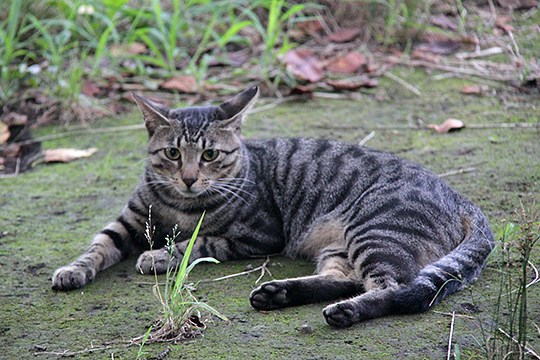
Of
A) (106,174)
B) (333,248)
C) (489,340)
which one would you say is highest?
(489,340)

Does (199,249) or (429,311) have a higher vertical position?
(429,311)

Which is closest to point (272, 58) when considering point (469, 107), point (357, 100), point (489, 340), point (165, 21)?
point (357, 100)

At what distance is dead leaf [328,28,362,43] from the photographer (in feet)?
21.8

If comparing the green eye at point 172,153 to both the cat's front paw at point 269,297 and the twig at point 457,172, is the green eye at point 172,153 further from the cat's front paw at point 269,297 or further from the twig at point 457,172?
the twig at point 457,172

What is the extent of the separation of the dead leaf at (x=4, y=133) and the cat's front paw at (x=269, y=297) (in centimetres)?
306

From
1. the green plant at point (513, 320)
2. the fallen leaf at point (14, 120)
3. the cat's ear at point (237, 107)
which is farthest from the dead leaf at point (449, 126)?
the fallen leaf at point (14, 120)

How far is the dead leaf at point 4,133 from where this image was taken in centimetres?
542

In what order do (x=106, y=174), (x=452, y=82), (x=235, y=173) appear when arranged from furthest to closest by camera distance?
(x=452, y=82) → (x=106, y=174) → (x=235, y=173)

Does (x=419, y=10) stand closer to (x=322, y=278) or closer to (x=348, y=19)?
(x=348, y=19)

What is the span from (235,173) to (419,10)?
3.26m

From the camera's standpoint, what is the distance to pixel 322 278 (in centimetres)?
315

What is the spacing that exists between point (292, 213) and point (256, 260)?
0.33 m

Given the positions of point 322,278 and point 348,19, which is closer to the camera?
point 322,278

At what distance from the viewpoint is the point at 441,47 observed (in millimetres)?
6488
